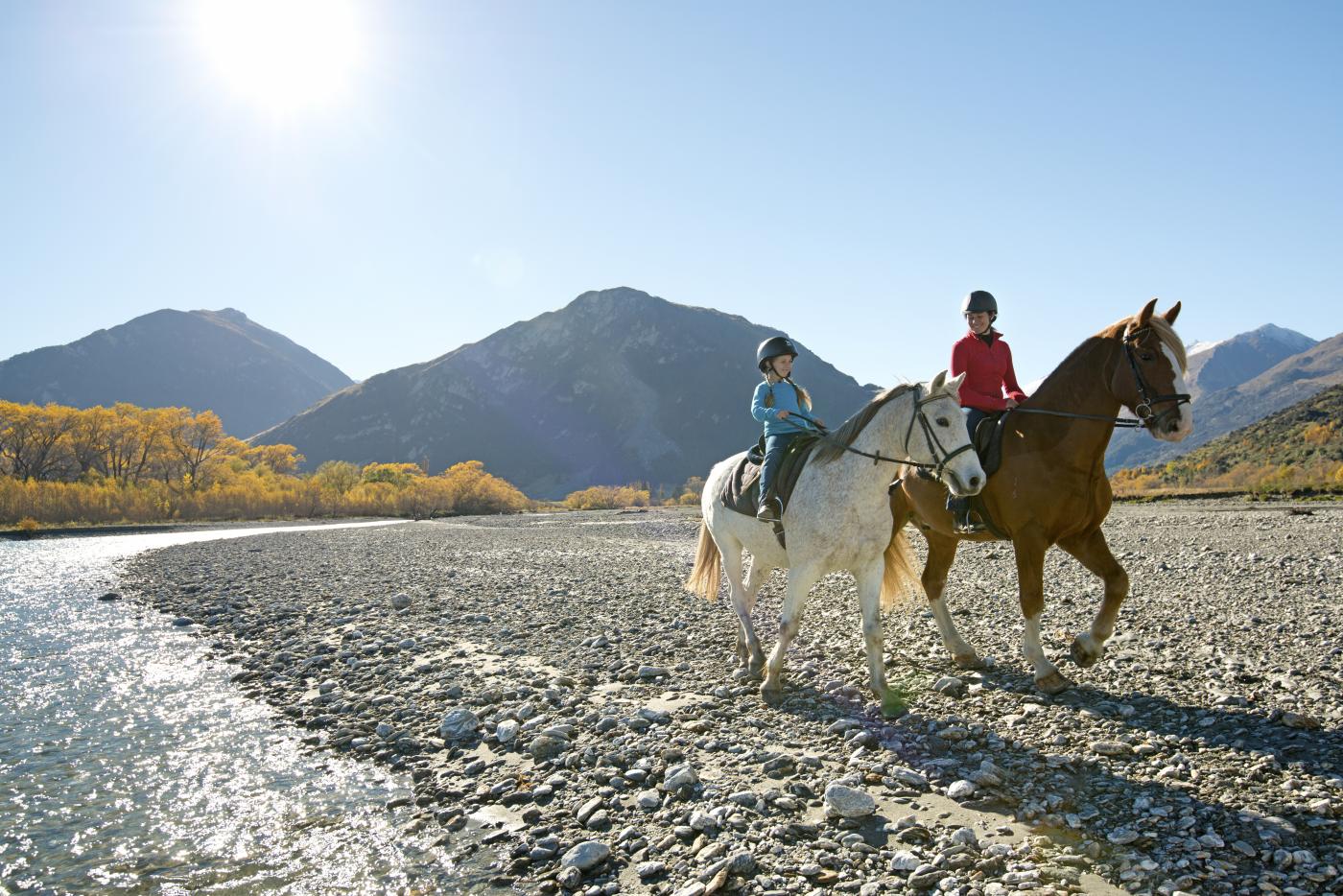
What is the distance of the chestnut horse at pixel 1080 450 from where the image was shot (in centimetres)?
604

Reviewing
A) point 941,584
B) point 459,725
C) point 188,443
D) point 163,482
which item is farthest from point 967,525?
point 188,443

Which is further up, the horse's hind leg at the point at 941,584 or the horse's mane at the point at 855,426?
the horse's mane at the point at 855,426

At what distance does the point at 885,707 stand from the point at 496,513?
70.5m

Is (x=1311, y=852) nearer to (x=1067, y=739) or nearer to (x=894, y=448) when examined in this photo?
(x=1067, y=739)

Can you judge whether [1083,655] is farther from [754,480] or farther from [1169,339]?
[754,480]

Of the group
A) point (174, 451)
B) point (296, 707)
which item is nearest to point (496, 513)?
point (174, 451)

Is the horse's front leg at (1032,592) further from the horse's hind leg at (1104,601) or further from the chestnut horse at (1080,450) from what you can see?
the horse's hind leg at (1104,601)

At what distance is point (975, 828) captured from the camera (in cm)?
400

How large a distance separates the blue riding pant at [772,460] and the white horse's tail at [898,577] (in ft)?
5.51

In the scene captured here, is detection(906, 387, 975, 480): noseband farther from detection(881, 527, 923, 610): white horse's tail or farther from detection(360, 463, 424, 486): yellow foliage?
detection(360, 463, 424, 486): yellow foliage

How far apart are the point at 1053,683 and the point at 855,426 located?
276cm

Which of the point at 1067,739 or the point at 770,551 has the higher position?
the point at 770,551

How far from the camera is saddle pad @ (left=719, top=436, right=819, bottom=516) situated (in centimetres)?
673

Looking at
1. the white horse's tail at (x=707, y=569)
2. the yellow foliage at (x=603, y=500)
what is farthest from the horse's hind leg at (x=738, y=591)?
the yellow foliage at (x=603, y=500)
